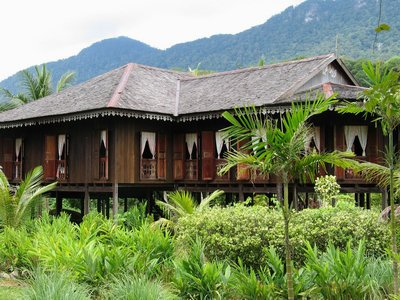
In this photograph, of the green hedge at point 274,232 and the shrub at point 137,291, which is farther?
the green hedge at point 274,232

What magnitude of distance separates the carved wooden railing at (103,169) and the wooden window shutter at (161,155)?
1.65 metres

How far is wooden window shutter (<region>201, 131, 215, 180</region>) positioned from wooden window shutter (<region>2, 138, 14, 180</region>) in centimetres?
767

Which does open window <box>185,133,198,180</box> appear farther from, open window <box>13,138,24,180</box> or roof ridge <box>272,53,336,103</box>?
open window <box>13,138,24,180</box>

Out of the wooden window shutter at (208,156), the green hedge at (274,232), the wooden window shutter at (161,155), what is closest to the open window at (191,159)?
the wooden window shutter at (208,156)

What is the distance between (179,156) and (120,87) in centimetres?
279

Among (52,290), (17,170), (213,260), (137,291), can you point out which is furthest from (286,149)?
(17,170)

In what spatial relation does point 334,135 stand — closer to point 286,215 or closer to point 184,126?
point 184,126

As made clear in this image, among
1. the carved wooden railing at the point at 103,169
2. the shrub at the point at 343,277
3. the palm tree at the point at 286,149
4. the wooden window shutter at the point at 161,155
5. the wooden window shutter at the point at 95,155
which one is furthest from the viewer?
the wooden window shutter at the point at 161,155

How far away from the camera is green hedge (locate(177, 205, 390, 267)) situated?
958cm

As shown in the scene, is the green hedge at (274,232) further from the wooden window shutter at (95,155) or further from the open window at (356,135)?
the wooden window shutter at (95,155)

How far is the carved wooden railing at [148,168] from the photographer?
55.0 feet

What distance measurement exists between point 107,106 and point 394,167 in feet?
30.1

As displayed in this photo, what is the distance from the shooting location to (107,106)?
1516 cm

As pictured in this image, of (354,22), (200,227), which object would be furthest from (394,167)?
(354,22)
